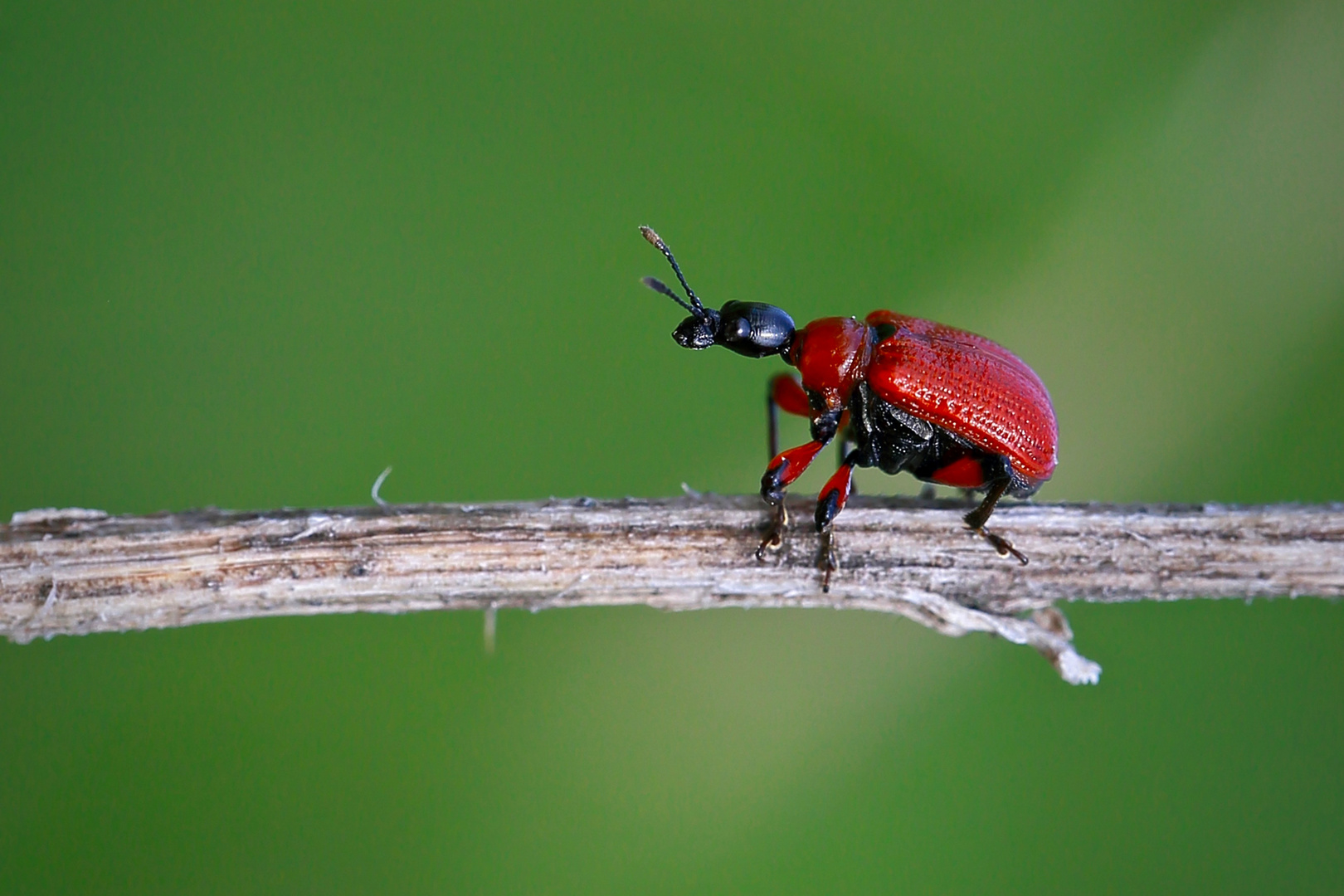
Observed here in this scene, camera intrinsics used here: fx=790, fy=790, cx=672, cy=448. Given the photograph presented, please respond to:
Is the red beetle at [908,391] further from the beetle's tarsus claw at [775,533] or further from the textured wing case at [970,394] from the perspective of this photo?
the beetle's tarsus claw at [775,533]

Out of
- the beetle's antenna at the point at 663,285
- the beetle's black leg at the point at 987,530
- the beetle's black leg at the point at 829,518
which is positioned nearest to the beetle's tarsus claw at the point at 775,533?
the beetle's black leg at the point at 829,518

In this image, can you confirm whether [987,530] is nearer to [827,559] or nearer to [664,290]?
[827,559]

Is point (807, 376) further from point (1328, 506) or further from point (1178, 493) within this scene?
point (1178, 493)

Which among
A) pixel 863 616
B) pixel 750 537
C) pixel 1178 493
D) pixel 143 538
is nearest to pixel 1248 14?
pixel 1178 493

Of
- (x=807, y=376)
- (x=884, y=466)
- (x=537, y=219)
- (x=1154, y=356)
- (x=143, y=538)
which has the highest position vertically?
(x=537, y=219)

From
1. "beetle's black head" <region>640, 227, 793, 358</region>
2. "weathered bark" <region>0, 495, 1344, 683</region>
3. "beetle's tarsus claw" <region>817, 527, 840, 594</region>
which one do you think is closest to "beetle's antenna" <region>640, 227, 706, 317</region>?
"beetle's black head" <region>640, 227, 793, 358</region>

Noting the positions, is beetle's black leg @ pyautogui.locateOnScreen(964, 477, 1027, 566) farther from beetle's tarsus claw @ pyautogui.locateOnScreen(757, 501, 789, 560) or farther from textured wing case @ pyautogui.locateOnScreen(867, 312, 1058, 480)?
beetle's tarsus claw @ pyautogui.locateOnScreen(757, 501, 789, 560)
